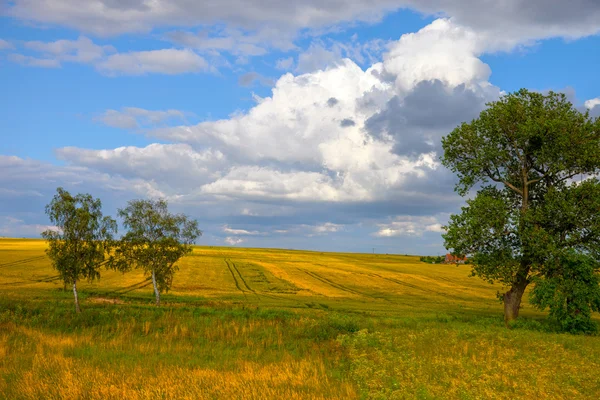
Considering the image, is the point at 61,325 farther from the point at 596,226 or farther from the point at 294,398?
the point at 596,226

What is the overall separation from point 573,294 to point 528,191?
9537mm

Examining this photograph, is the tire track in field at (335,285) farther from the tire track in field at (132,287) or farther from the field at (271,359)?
the tire track in field at (132,287)

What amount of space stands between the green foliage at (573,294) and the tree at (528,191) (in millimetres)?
922

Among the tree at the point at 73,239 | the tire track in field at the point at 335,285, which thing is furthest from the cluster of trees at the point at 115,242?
the tire track in field at the point at 335,285

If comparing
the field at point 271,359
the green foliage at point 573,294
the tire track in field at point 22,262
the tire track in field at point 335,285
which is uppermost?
the green foliage at point 573,294

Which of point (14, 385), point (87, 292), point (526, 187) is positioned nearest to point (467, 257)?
point (526, 187)

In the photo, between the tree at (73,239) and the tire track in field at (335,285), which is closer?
the tree at (73,239)

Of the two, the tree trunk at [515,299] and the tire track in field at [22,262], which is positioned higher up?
the tree trunk at [515,299]

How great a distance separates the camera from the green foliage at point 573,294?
30.1 m

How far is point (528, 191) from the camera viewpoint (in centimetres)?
3719

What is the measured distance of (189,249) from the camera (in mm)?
48969

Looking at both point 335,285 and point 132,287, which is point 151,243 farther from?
point 335,285

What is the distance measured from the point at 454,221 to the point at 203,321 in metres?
20.4

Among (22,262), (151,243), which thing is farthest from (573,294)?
(22,262)
